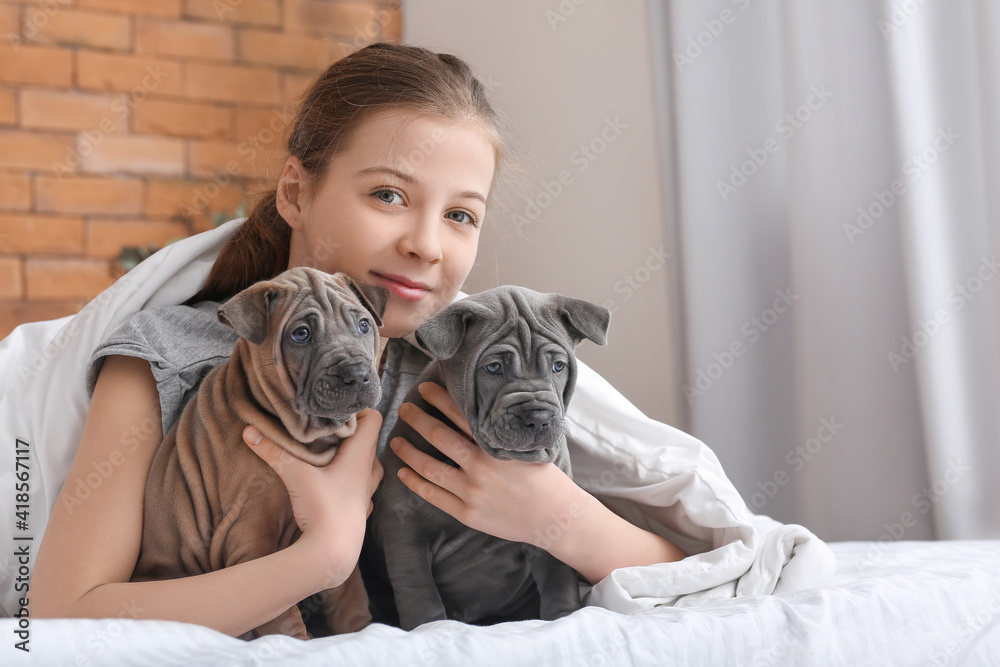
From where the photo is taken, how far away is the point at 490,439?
100 cm

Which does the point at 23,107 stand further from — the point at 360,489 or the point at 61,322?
the point at 360,489

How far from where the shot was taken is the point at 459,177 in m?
1.33

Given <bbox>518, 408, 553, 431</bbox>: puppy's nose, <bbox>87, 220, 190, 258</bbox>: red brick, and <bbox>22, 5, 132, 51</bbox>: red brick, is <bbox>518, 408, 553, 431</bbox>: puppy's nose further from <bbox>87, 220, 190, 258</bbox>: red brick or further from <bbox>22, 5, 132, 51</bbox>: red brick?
<bbox>22, 5, 132, 51</bbox>: red brick

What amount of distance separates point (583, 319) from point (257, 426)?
46cm

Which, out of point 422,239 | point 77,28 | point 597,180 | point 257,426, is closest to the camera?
point 257,426

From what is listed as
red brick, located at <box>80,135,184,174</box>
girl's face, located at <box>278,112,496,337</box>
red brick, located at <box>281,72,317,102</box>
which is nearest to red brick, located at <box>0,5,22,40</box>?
red brick, located at <box>80,135,184,174</box>

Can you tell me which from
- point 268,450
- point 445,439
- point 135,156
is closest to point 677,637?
point 445,439

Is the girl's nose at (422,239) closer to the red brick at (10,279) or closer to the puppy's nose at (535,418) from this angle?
the puppy's nose at (535,418)

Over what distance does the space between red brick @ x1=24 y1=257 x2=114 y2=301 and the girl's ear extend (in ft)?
7.94

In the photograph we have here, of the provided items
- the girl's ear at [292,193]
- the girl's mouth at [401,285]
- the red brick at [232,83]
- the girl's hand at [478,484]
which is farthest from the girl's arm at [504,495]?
the red brick at [232,83]

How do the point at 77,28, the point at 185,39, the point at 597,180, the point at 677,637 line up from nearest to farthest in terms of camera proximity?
1. the point at 677,637
2. the point at 597,180
3. the point at 77,28
4. the point at 185,39

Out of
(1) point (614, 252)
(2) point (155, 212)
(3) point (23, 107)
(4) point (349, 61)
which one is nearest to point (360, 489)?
(4) point (349, 61)

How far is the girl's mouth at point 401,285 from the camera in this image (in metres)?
1.34

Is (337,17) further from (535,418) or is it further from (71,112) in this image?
(535,418)
